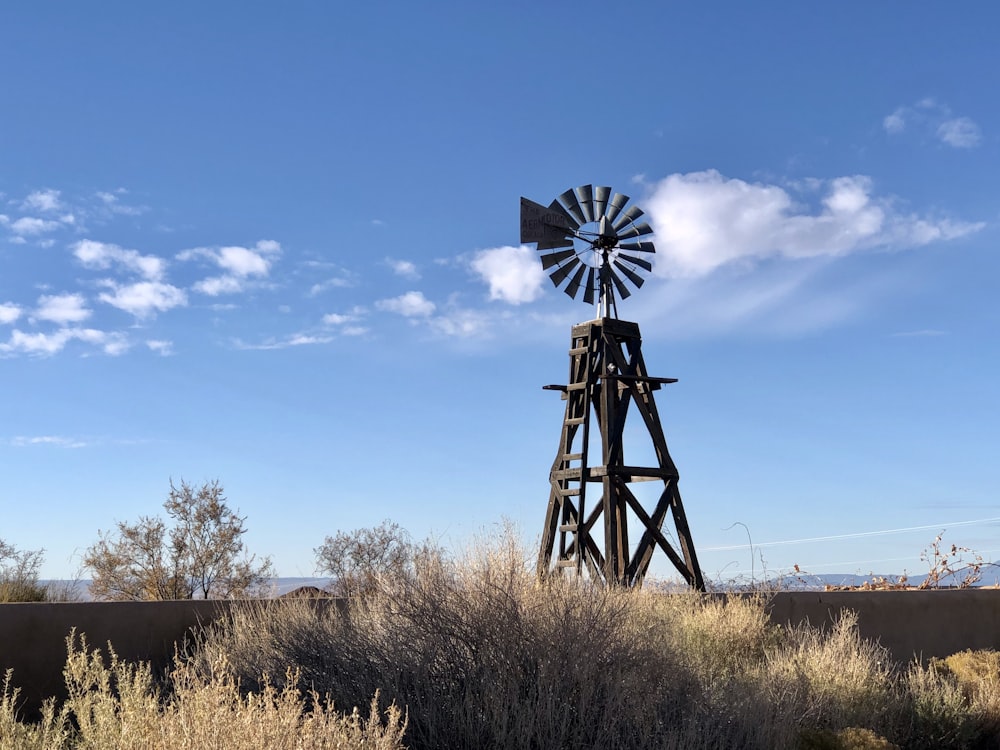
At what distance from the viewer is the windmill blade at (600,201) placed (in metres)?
17.3

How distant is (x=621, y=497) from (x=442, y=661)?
8.27 meters

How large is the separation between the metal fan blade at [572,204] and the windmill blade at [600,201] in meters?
0.26

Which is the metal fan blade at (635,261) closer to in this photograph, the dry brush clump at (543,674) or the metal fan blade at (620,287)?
the metal fan blade at (620,287)

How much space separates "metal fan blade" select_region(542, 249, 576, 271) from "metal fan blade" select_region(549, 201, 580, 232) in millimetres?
435

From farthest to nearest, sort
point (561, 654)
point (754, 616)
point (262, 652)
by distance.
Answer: point (754, 616)
point (262, 652)
point (561, 654)

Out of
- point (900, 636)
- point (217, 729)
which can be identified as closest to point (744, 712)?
point (217, 729)

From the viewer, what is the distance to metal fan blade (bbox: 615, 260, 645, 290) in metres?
17.3

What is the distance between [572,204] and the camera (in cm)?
1731

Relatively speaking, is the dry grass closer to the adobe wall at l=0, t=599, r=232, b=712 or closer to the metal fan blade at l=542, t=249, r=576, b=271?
the adobe wall at l=0, t=599, r=232, b=712

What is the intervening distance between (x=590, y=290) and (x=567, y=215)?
4.53 feet

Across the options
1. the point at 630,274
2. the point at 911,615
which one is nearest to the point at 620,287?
the point at 630,274

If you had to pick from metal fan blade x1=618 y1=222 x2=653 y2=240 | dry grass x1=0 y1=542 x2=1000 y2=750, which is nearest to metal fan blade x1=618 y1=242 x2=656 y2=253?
metal fan blade x1=618 y1=222 x2=653 y2=240

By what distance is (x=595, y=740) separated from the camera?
7.08 meters

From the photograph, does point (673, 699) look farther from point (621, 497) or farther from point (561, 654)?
point (621, 497)
